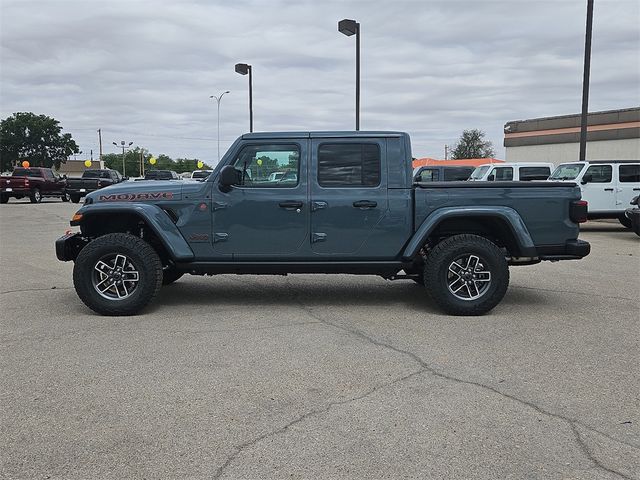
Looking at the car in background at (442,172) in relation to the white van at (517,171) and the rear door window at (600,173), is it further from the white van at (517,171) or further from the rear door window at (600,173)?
the rear door window at (600,173)

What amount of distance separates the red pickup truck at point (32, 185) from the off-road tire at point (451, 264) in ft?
90.3

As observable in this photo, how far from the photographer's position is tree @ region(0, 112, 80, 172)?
80.1 meters

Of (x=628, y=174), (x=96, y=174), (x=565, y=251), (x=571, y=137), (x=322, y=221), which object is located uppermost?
(x=571, y=137)

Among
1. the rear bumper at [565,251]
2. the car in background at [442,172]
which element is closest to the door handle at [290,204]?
the rear bumper at [565,251]

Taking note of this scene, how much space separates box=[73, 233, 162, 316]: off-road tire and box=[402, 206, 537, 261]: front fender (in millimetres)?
2656

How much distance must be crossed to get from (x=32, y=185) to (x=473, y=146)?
5845 centimetres

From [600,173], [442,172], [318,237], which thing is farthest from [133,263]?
[442,172]

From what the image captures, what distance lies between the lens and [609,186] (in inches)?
599

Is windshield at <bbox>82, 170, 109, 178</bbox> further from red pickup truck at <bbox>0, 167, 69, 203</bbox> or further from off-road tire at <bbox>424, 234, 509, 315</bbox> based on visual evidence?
off-road tire at <bbox>424, 234, 509, 315</bbox>

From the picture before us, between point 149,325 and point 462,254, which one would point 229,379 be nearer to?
point 149,325

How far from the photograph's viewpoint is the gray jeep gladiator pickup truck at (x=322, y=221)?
6.00 metres

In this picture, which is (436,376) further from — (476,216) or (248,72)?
(248,72)

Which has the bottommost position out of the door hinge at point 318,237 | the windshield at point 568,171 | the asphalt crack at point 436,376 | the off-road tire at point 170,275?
the asphalt crack at point 436,376

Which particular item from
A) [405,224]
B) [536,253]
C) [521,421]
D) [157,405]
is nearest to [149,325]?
[157,405]
